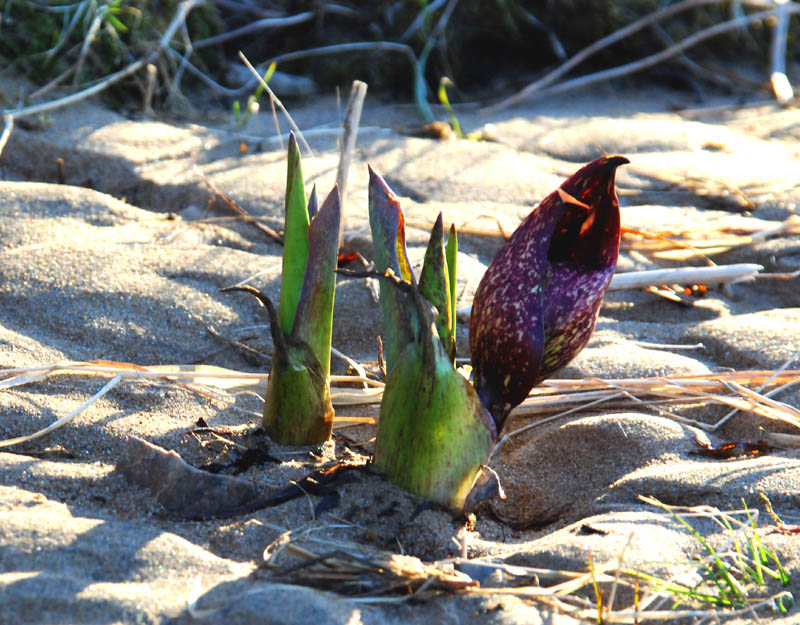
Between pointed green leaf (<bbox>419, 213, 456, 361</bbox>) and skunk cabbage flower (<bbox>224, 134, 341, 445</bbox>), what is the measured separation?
16 centimetres

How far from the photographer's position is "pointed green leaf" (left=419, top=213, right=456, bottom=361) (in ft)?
4.44

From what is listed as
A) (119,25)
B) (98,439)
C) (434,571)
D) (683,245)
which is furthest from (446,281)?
(119,25)

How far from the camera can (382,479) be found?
4.52 ft

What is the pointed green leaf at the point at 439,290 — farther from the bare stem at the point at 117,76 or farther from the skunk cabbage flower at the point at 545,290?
the bare stem at the point at 117,76

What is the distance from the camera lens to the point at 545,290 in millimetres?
1415

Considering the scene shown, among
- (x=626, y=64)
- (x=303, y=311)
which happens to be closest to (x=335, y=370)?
(x=303, y=311)

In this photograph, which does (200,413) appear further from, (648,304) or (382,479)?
(648,304)

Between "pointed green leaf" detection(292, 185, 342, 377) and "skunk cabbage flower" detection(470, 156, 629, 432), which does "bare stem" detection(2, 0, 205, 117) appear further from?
"skunk cabbage flower" detection(470, 156, 629, 432)

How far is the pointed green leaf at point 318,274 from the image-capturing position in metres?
1.41

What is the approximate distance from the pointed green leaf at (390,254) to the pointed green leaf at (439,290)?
0.04 meters

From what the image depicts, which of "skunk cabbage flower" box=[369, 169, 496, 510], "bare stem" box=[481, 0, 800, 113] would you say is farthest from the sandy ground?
"bare stem" box=[481, 0, 800, 113]

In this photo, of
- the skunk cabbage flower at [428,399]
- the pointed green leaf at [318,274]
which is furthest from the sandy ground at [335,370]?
the pointed green leaf at [318,274]

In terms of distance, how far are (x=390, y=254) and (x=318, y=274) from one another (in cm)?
13

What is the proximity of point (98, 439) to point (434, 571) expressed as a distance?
0.68 meters
